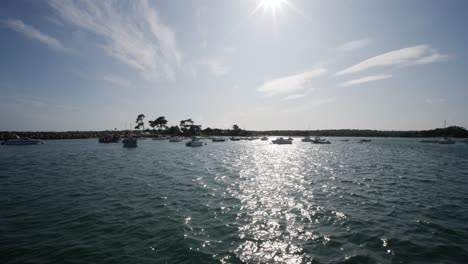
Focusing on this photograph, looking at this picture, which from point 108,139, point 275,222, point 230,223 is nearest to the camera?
point 230,223

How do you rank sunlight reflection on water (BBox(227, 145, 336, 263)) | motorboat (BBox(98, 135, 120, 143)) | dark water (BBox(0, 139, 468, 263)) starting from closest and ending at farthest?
1. dark water (BBox(0, 139, 468, 263))
2. sunlight reflection on water (BBox(227, 145, 336, 263))
3. motorboat (BBox(98, 135, 120, 143))

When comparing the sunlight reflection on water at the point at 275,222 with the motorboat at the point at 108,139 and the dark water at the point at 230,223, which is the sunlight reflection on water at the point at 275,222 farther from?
the motorboat at the point at 108,139

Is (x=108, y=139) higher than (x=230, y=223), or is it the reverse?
(x=108, y=139)

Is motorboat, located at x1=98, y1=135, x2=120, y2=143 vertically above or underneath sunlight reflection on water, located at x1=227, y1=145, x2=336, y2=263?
above

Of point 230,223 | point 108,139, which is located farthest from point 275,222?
point 108,139

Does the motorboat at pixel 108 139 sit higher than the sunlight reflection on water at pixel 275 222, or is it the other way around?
the motorboat at pixel 108 139

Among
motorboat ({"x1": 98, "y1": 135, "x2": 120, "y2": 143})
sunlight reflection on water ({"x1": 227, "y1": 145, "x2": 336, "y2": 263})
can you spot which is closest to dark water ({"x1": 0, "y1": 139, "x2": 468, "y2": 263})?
sunlight reflection on water ({"x1": 227, "y1": 145, "x2": 336, "y2": 263})

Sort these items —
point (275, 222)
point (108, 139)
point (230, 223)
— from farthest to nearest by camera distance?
A: point (108, 139) < point (275, 222) < point (230, 223)

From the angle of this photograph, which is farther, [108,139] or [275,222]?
[108,139]

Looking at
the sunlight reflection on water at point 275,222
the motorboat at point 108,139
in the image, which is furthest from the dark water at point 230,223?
the motorboat at point 108,139

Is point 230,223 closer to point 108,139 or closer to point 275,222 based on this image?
point 275,222

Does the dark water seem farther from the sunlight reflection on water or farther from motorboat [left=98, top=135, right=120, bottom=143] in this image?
motorboat [left=98, top=135, right=120, bottom=143]

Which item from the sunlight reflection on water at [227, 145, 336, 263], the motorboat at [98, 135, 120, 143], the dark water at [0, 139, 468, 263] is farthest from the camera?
the motorboat at [98, 135, 120, 143]

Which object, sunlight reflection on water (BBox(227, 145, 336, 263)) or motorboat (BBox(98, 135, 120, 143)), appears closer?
sunlight reflection on water (BBox(227, 145, 336, 263))
